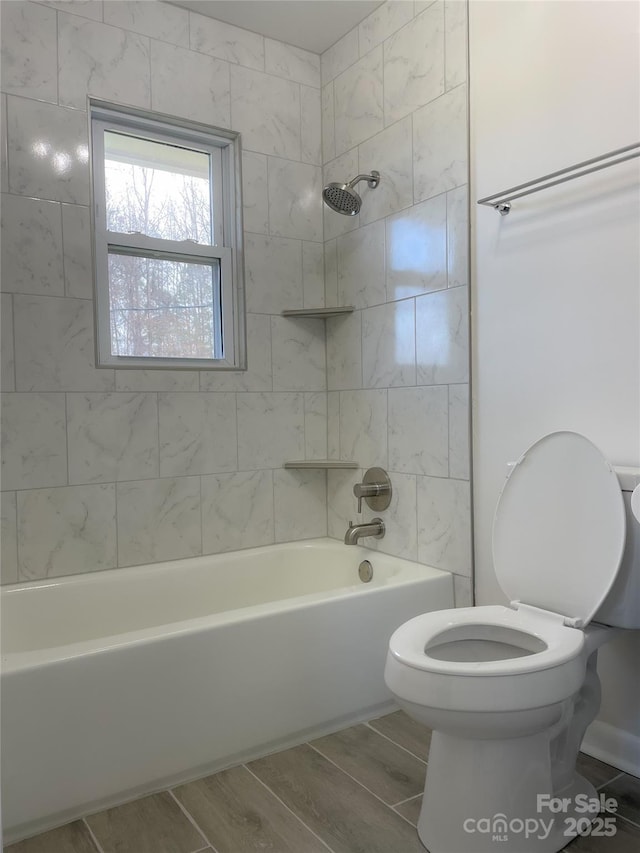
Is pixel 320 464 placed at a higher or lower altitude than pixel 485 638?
higher

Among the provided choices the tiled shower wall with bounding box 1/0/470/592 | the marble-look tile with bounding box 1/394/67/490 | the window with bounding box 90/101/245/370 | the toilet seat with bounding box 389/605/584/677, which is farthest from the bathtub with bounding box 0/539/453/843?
the window with bounding box 90/101/245/370

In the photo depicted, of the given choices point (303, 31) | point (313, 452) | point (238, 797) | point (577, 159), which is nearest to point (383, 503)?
point (313, 452)

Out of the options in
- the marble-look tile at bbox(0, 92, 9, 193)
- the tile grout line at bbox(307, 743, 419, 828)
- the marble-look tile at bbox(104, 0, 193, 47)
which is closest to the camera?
the tile grout line at bbox(307, 743, 419, 828)

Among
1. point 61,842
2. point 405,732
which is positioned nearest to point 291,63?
point 405,732

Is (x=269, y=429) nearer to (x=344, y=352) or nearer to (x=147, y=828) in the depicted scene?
(x=344, y=352)

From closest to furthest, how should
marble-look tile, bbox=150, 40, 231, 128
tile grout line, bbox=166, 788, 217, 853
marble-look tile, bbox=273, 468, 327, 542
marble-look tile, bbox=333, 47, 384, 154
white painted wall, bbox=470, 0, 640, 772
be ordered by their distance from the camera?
tile grout line, bbox=166, 788, 217, 853 < white painted wall, bbox=470, 0, 640, 772 < marble-look tile, bbox=150, 40, 231, 128 < marble-look tile, bbox=333, 47, 384, 154 < marble-look tile, bbox=273, 468, 327, 542

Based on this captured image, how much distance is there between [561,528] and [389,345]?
1131 millimetres

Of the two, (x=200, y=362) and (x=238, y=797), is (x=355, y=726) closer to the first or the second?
(x=238, y=797)

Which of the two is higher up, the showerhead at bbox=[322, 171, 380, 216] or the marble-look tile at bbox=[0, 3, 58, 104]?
the marble-look tile at bbox=[0, 3, 58, 104]

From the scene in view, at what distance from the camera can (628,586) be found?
5.24 ft

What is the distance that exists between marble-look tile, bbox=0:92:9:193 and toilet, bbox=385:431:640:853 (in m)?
1.96

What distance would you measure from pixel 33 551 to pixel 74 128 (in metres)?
1.54

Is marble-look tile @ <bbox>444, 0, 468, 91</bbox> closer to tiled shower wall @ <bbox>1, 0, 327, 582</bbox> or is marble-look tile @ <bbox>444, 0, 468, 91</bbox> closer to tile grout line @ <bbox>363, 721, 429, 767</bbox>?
tiled shower wall @ <bbox>1, 0, 327, 582</bbox>

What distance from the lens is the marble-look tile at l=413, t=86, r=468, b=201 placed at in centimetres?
226
